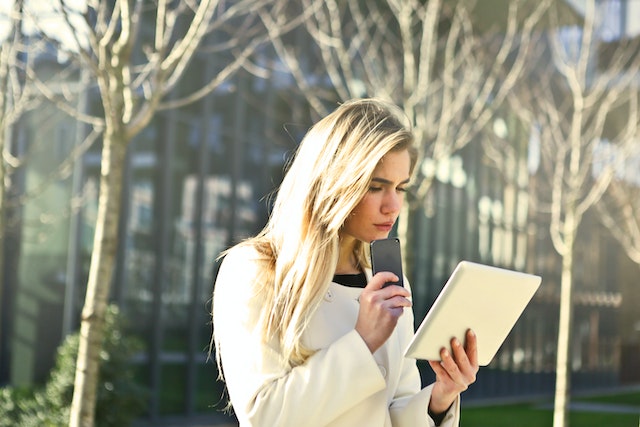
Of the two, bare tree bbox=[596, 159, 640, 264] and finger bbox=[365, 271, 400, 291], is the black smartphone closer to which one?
finger bbox=[365, 271, 400, 291]

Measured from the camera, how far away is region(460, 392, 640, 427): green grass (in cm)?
1667

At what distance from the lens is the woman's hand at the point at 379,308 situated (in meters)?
2.47

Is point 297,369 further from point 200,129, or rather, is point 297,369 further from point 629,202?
point 629,202

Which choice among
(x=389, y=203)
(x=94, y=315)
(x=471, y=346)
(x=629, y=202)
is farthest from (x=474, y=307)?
(x=629, y=202)

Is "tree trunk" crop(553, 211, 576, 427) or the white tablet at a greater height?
the white tablet

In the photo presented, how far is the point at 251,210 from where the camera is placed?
47.8ft

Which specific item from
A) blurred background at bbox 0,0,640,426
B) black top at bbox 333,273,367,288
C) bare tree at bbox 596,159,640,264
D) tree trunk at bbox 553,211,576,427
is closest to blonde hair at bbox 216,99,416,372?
black top at bbox 333,273,367,288

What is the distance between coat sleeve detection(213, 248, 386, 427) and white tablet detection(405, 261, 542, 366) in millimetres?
159

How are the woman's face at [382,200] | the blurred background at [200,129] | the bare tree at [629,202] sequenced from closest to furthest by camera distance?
the woman's face at [382,200], the blurred background at [200,129], the bare tree at [629,202]

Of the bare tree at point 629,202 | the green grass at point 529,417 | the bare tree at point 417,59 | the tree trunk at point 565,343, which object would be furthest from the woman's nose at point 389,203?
the green grass at point 529,417

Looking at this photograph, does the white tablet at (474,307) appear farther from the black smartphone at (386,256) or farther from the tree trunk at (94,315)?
the tree trunk at (94,315)

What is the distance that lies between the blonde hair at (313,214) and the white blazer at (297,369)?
2.0 inches

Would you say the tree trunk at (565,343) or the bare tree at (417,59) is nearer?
the bare tree at (417,59)

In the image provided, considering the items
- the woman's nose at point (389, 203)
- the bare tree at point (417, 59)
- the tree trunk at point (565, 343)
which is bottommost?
the tree trunk at point (565, 343)
